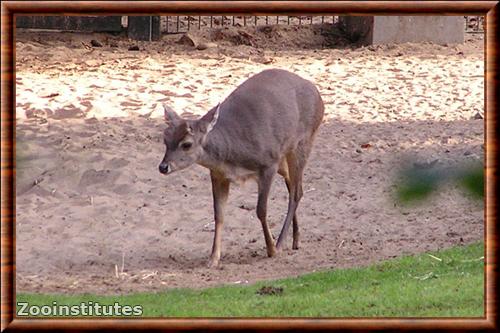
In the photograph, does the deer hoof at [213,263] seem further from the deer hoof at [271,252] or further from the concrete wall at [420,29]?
the concrete wall at [420,29]

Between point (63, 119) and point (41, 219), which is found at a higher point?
point (63, 119)

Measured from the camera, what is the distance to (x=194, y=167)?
39.7ft

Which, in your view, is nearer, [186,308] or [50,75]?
[186,308]

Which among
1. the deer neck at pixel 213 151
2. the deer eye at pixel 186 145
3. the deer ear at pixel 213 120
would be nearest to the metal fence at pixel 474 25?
the deer neck at pixel 213 151

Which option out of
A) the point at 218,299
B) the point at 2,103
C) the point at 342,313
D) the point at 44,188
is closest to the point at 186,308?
the point at 218,299

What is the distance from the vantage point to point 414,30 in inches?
645

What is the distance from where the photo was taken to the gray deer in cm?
893

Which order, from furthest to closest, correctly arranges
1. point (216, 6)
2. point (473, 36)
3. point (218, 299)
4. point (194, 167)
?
1. point (473, 36)
2. point (194, 167)
3. point (218, 299)
4. point (216, 6)

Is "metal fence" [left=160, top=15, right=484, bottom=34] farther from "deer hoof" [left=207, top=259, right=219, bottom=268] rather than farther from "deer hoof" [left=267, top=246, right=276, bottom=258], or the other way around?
"deer hoof" [left=207, top=259, right=219, bottom=268]

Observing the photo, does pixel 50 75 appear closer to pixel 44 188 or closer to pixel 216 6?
pixel 44 188

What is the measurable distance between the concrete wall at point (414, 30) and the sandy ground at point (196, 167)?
10.1 inches

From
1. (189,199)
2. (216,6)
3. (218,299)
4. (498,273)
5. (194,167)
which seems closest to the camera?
(498,273)

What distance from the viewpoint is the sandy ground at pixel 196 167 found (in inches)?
375

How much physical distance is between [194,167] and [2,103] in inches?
312
